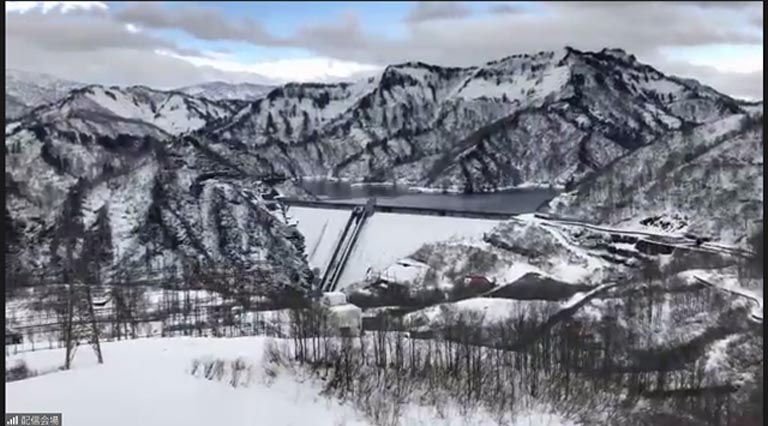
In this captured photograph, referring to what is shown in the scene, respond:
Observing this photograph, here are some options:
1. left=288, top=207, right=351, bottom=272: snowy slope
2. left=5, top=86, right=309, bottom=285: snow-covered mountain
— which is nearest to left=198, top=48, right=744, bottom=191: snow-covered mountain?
left=5, top=86, right=309, bottom=285: snow-covered mountain

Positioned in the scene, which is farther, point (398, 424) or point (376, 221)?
point (376, 221)

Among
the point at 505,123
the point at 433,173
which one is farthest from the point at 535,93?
the point at 433,173

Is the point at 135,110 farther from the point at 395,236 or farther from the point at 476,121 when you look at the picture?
the point at 476,121

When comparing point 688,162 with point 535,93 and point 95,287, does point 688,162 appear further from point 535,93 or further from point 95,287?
point 535,93

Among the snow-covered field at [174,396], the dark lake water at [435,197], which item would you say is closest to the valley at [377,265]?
the snow-covered field at [174,396]

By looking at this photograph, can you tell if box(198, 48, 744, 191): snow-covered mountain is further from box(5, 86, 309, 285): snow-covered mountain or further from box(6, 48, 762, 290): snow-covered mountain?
box(5, 86, 309, 285): snow-covered mountain
